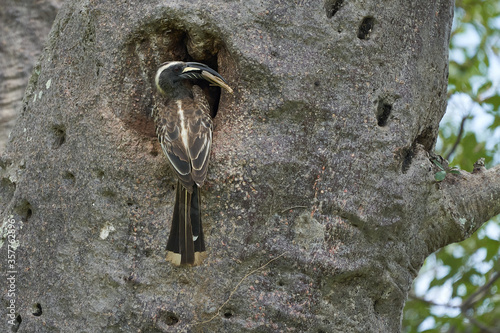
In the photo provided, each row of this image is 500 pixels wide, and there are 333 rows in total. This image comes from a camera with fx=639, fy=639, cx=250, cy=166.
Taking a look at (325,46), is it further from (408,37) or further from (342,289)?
(342,289)

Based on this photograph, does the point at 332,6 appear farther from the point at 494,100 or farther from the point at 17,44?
the point at 17,44

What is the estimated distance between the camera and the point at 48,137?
2924mm

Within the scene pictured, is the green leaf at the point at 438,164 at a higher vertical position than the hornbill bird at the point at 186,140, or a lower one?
lower

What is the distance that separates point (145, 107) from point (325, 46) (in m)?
0.85

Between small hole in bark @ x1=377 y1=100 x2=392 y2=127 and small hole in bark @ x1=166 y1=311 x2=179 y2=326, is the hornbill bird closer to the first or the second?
small hole in bark @ x1=166 y1=311 x2=179 y2=326

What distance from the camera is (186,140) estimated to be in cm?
272

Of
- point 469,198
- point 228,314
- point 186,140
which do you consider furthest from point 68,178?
point 469,198

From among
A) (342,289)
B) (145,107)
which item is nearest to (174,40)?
(145,107)

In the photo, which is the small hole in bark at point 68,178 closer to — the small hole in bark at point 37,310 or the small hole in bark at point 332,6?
the small hole in bark at point 37,310

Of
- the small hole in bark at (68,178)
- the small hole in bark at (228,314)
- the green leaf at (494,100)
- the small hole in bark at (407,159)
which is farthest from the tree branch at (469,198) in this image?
the small hole in bark at (68,178)

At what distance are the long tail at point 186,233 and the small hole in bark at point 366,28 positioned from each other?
103cm

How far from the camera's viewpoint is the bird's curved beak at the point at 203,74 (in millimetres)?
2697

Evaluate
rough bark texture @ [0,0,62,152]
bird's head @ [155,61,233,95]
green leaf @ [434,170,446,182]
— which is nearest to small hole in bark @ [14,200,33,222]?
bird's head @ [155,61,233,95]

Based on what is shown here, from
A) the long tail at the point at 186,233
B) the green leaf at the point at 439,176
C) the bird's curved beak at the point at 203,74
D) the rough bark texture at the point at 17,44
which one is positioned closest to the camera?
the long tail at the point at 186,233
